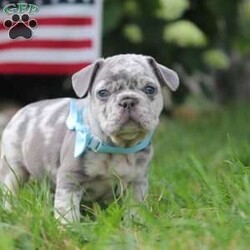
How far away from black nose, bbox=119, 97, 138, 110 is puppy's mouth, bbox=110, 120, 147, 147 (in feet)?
0.21

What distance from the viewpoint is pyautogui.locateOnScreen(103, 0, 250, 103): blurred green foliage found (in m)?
6.96

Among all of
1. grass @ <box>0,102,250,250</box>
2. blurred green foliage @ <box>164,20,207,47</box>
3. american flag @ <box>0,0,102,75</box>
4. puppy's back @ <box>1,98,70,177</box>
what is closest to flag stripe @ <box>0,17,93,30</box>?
american flag @ <box>0,0,102,75</box>

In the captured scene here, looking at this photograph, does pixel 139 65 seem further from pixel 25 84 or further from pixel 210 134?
pixel 25 84

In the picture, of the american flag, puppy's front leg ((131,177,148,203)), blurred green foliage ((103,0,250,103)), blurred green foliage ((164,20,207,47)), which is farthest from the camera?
blurred green foliage ((103,0,250,103))

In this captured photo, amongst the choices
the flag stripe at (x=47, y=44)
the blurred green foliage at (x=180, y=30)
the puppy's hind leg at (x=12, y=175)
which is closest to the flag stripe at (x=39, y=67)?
the flag stripe at (x=47, y=44)

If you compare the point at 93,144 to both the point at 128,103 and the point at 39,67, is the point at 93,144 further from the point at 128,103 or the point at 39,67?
the point at 39,67

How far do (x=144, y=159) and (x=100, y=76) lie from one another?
425 millimetres

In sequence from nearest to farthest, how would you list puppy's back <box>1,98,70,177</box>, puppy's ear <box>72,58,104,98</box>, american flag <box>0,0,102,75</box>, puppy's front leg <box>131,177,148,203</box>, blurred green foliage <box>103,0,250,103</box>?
Answer: puppy's ear <box>72,58,104,98</box> → puppy's front leg <box>131,177,148,203</box> → puppy's back <box>1,98,70,177</box> → american flag <box>0,0,102,75</box> → blurred green foliage <box>103,0,250,103</box>

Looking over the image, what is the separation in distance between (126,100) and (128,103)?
0.02 m

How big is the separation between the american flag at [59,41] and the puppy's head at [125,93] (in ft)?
6.94

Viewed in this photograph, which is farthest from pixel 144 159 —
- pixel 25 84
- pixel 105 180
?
pixel 25 84

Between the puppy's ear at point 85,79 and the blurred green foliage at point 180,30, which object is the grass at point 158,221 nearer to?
the puppy's ear at point 85,79

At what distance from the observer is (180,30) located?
22.6 feet

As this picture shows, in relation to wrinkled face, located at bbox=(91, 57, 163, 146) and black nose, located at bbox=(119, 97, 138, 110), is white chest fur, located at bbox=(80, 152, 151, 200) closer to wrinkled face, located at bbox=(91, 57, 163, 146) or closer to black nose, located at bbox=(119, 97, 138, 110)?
wrinkled face, located at bbox=(91, 57, 163, 146)
